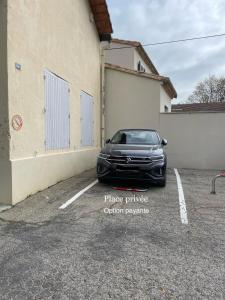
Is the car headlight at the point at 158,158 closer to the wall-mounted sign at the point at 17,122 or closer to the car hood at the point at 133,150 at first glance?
the car hood at the point at 133,150

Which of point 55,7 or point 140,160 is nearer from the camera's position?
point 140,160

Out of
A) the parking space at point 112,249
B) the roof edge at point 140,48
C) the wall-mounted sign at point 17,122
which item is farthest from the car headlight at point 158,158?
the roof edge at point 140,48

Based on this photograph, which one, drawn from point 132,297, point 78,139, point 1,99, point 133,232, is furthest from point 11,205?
point 78,139

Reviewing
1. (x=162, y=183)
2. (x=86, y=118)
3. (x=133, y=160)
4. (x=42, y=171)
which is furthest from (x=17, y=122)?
(x=86, y=118)

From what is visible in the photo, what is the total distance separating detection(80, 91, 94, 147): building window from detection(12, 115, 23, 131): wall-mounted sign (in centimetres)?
459

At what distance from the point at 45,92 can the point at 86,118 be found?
3860mm

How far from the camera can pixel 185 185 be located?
8.65 m

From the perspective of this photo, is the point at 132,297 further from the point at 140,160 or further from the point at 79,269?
the point at 140,160

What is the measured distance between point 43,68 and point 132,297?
Answer: 615 centimetres

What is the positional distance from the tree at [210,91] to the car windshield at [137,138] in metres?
34.4

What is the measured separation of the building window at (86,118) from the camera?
11.0m

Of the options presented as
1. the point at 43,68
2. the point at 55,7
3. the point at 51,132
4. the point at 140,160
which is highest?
the point at 55,7

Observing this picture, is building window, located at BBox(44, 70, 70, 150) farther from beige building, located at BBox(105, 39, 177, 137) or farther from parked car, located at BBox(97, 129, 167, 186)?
beige building, located at BBox(105, 39, 177, 137)

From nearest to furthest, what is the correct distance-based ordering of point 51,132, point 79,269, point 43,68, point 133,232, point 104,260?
point 79,269
point 104,260
point 133,232
point 43,68
point 51,132
